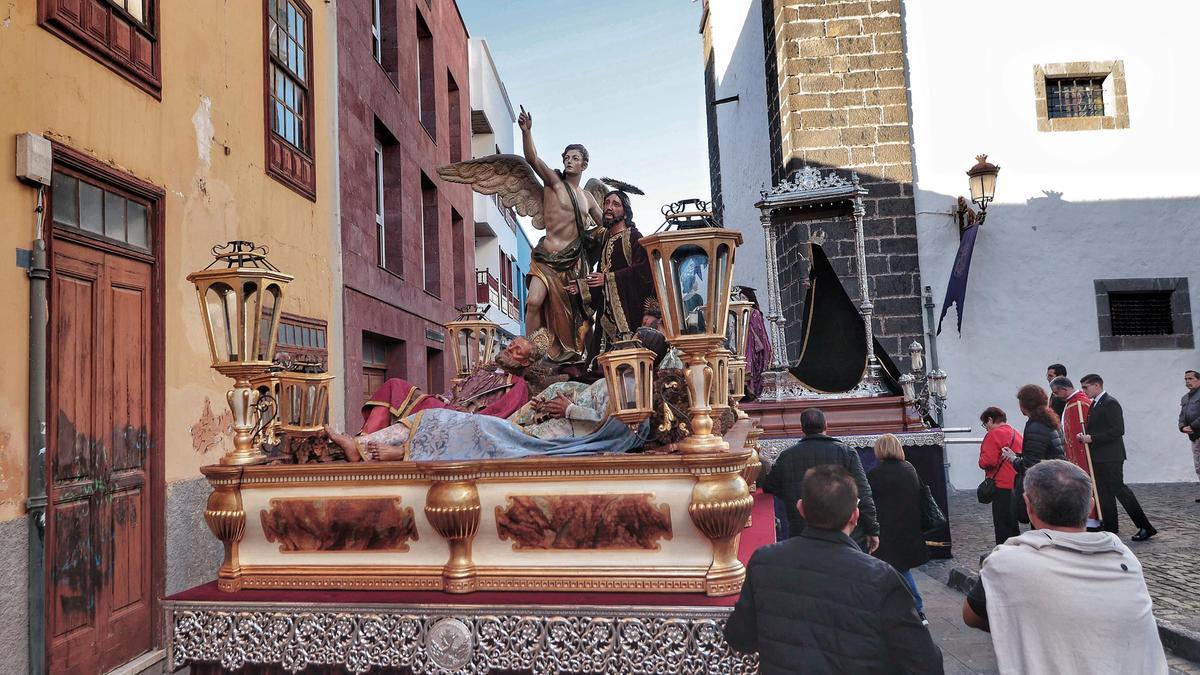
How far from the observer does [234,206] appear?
7422 millimetres

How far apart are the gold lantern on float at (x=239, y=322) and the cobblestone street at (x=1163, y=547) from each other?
5.13 m

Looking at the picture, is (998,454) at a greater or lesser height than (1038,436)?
lesser

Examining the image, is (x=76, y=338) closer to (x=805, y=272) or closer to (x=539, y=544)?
(x=539, y=544)

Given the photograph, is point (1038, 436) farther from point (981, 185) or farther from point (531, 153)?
point (981, 185)

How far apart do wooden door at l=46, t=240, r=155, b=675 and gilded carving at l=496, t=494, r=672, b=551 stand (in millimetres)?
3273

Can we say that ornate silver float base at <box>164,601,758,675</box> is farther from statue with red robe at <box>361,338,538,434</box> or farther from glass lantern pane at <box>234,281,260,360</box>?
statue with red robe at <box>361,338,538,434</box>

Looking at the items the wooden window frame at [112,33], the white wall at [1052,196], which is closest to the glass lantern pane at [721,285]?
the wooden window frame at [112,33]

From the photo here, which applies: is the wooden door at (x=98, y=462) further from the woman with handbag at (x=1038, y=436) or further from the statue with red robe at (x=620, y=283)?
the woman with handbag at (x=1038, y=436)

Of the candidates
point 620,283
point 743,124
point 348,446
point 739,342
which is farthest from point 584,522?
point 743,124

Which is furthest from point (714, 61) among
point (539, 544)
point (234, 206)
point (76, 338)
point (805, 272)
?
point (539, 544)

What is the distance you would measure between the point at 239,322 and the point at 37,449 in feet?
6.78

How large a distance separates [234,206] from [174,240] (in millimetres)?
1119

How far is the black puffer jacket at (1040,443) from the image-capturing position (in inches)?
231

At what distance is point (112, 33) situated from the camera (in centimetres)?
577
